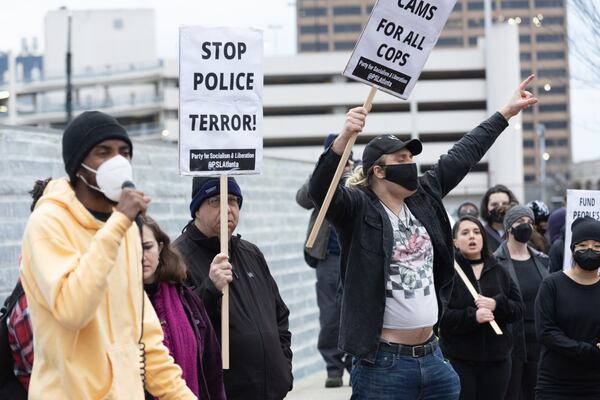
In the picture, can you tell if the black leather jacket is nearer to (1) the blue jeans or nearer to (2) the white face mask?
(1) the blue jeans

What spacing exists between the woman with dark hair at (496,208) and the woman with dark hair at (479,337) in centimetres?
224

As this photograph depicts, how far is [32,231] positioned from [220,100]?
8.00ft

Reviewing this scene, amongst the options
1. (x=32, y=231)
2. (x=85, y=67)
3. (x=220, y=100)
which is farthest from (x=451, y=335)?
(x=85, y=67)

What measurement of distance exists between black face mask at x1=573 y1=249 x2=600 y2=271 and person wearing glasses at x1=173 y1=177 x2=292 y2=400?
2.23m

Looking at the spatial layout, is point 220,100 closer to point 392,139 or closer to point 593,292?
point 392,139

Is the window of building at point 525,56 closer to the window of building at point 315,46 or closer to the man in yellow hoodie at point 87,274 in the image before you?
the window of building at point 315,46

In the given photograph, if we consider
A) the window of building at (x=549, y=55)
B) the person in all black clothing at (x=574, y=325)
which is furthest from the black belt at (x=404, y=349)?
the window of building at (x=549, y=55)

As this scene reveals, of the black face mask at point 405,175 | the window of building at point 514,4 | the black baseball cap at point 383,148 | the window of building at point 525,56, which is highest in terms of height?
the window of building at point 514,4

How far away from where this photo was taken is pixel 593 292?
24.8 feet

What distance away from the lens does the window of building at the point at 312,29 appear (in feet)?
542

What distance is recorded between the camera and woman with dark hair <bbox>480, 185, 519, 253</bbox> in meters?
10.7

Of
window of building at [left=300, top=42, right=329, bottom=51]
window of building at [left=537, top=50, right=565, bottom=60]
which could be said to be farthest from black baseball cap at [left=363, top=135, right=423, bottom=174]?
window of building at [left=537, top=50, right=565, bottom=60]

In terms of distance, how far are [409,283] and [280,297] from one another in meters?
0.98

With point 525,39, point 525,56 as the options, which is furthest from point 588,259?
point 525,56
